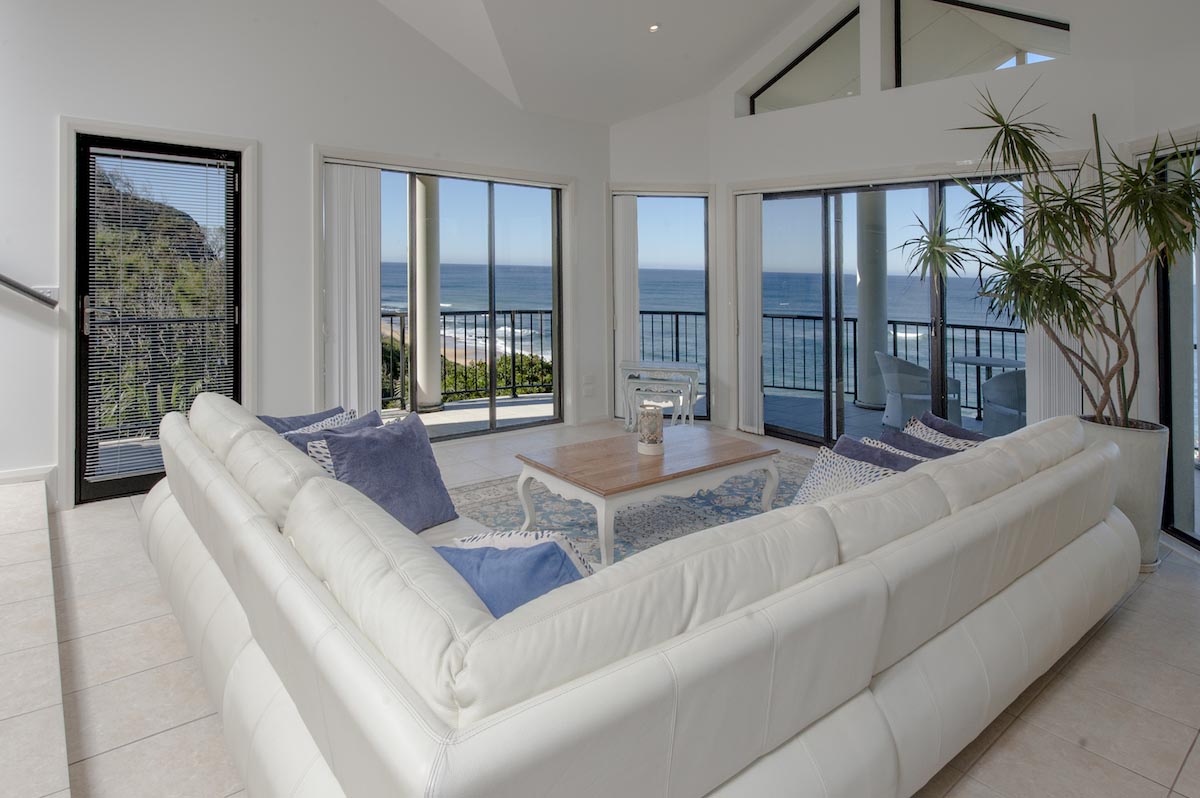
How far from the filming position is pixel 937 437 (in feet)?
8.36

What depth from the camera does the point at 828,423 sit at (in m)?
5.76

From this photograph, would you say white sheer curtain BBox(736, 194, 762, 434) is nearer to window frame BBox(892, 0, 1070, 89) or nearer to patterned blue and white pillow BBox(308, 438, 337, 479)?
window frame BBox(892, 0, 1070, 89)

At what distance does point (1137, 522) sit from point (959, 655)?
6.68 ft

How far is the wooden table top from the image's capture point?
3.16 meters

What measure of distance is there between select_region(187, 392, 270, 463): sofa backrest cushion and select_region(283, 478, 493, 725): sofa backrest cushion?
2.91ft

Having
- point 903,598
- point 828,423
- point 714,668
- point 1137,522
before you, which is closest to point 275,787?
point 714,668

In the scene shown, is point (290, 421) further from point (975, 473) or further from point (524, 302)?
point (524, 302)

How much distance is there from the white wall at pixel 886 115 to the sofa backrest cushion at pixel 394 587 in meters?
4.26

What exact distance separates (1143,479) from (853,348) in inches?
103

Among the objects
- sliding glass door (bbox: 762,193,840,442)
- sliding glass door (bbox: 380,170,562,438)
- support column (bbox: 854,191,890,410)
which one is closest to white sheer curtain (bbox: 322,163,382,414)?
sliding glass door (bbox: 380,170,562,438)

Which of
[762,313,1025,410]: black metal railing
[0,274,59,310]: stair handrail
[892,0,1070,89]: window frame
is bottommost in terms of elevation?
[762,313,1025,410]: black metal railing

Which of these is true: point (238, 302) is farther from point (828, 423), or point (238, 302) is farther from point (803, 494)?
point (828, 423)

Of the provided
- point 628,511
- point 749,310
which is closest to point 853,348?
point 749,310

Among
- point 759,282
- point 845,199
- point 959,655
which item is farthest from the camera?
point 759,282
